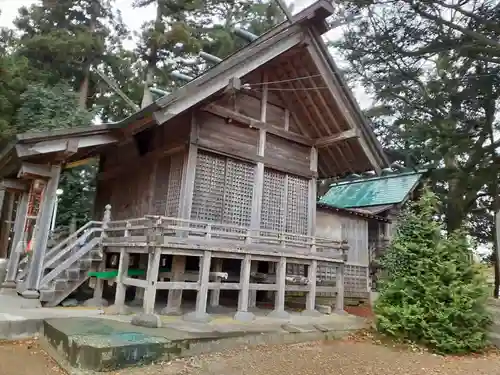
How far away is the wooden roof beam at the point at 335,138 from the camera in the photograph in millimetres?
11141

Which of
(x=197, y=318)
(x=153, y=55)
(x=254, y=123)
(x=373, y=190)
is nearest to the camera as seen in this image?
(x=197, y=318)

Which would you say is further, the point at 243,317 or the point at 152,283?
the point at 243,317

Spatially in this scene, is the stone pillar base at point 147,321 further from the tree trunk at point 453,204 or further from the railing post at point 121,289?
the tree trunk at point 453,204

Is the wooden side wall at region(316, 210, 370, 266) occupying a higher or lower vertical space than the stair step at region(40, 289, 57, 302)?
higher

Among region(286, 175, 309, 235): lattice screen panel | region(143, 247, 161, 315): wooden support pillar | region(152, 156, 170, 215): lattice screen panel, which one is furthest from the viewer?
region(286, 175, 309, 235): lattice screen panel

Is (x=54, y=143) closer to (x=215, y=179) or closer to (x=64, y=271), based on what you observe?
(x=64, y=271)

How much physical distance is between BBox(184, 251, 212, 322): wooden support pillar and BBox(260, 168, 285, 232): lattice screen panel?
9.96ft

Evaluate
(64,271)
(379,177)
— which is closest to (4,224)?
(64,271)

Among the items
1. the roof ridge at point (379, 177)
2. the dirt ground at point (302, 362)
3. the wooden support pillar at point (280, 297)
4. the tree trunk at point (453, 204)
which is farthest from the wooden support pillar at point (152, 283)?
the roof ridge at point (379, 177)

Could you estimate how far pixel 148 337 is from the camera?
5.78m

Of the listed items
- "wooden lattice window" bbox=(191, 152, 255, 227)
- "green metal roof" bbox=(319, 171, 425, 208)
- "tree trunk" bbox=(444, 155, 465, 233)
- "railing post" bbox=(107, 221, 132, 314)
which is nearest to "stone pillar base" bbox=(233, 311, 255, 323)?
"railing post" bbox=(107, 221, 132, 314)

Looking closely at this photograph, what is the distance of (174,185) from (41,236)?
10.3 feet

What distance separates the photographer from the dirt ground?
543 centimetres

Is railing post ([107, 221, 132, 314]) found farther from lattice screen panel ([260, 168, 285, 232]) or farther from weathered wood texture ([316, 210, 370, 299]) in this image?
weathered wood texture ([316, 210, 370, 299])
